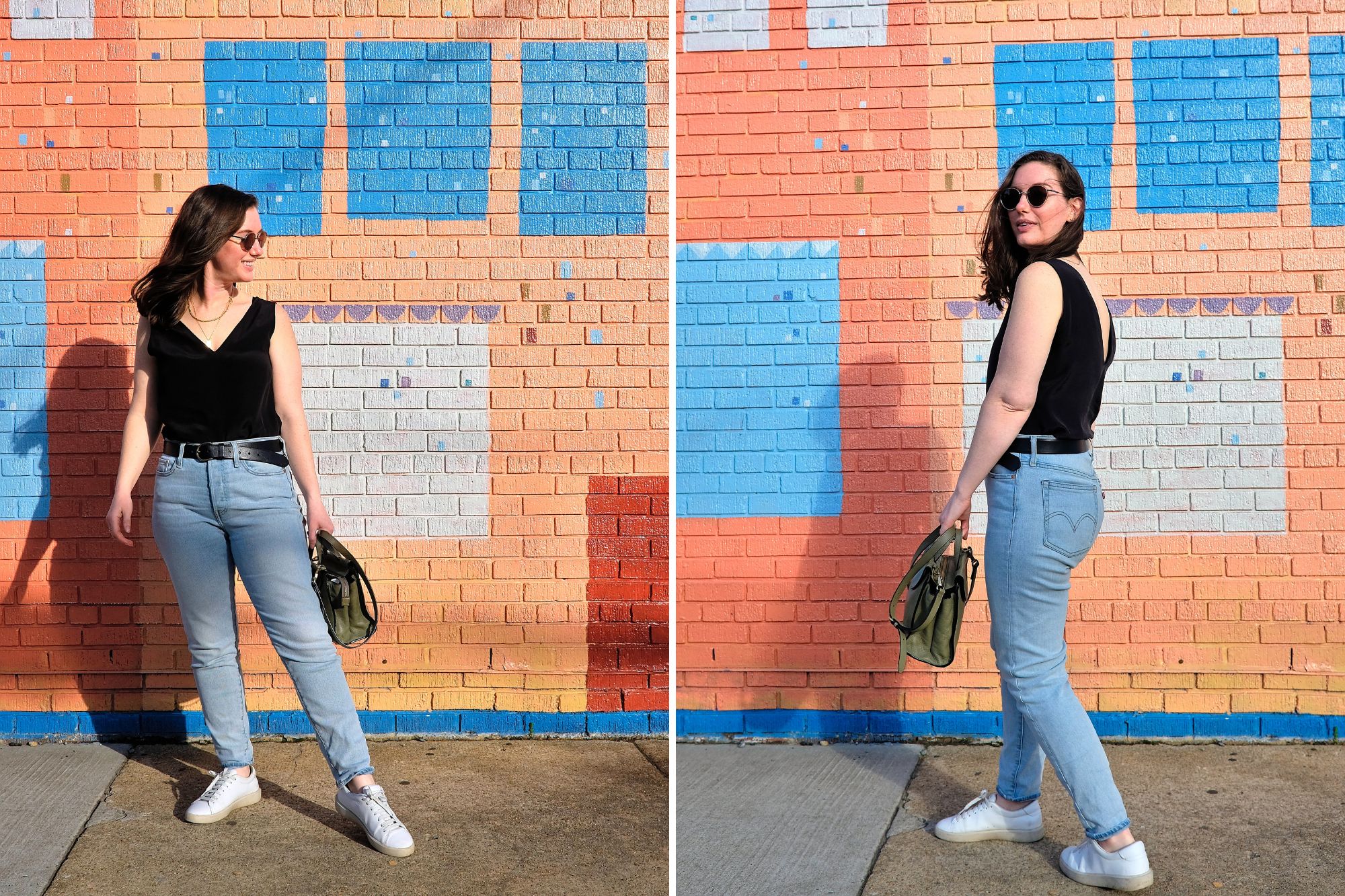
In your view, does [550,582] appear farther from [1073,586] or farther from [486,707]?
[1073,586]

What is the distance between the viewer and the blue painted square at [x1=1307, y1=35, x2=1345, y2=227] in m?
4.36

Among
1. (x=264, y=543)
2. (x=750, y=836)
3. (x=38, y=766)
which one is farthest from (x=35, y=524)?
(x=750, y=836)

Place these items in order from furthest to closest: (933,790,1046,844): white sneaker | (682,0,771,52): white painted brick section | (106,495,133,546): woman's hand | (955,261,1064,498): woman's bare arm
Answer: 1. (682,0,771,52): white painted brick section
2. (106,495,133,546): woman's hand
3. (933,790,1046,844): white sneaker
4. (955,261,1064,498): woman's bare arm

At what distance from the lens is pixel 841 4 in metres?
4.54

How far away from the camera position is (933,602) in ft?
11.6

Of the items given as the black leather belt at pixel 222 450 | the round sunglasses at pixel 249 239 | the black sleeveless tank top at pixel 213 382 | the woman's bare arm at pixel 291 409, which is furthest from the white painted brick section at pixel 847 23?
the black leather belt at pixel 222 450

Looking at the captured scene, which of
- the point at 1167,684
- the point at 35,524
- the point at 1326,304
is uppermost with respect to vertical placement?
the point at 1326,304

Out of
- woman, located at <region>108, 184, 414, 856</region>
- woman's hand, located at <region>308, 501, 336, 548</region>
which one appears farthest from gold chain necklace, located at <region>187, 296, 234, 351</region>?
woman's hand, located at <region>308, 501, 336, 548</region>

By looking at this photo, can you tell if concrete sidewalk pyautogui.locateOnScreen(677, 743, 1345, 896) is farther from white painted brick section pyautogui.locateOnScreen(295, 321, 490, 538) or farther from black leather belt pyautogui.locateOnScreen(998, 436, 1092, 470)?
white painted brick section pyautogui.locateOnScreen(295, 321, 490, 538)

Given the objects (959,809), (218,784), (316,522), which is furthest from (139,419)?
(959,809)

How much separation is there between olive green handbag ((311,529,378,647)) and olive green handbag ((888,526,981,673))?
172cm

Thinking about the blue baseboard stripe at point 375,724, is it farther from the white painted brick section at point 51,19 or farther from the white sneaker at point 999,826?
the white painted brick section at point 51,19

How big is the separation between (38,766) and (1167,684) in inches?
169

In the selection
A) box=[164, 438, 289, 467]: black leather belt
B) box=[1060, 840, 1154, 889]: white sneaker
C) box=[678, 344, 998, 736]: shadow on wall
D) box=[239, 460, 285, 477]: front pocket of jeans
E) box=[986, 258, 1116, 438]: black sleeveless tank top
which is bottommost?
box=[1060, 840, 1154, 889]: white sneaker
